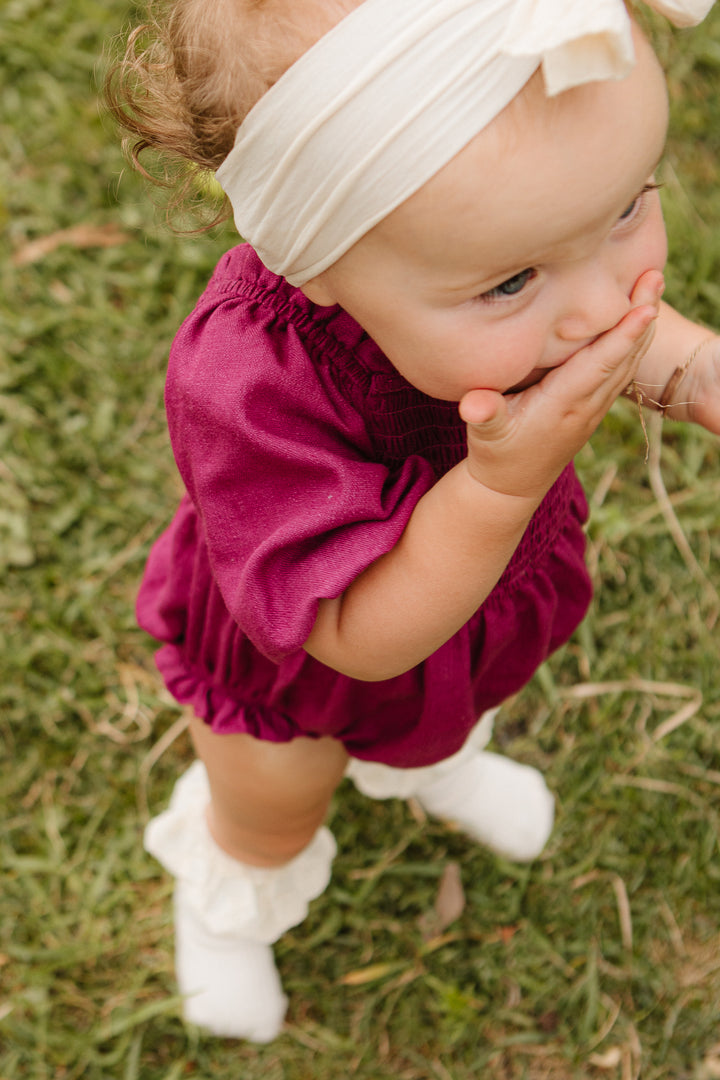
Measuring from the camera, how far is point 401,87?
0.80m

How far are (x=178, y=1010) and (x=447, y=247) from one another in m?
1.46

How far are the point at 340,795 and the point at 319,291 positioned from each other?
4.02 ft

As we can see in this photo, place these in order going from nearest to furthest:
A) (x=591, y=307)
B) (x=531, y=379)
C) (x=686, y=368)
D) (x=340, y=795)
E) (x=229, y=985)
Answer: (x=591, y=307)
(x=531, y=379)
(x=686, y=368)
(x=229, y=985)
(x=340, y=795)

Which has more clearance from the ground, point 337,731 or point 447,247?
point 447,247

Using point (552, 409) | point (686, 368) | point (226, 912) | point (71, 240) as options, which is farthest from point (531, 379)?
point (71, 240)

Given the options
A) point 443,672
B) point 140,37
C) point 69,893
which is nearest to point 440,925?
point 69,893

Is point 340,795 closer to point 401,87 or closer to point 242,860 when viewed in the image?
point 242,860

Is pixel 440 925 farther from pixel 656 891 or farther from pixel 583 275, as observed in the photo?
pixel 583 275

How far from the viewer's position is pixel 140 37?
1.08 m

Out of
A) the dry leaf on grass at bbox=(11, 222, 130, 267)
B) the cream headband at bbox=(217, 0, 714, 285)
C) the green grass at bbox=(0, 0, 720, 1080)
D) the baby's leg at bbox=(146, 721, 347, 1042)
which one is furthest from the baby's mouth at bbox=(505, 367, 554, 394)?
the dry leaf on grass at bbox=(11, 222, 130, 267)

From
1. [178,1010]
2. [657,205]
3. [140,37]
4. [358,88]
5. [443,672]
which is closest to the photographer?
[358,88]

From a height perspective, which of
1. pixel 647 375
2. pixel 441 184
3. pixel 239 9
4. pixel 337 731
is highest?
pixel 239 9

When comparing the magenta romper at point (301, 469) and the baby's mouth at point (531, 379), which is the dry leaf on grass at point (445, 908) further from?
the baby's mouth at point (531, 379)

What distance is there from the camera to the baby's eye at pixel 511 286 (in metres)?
0.88
